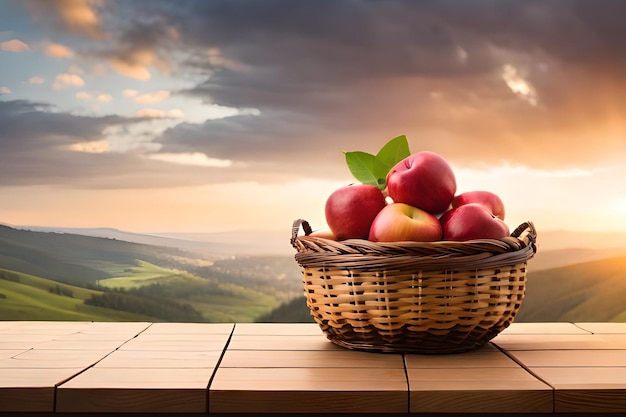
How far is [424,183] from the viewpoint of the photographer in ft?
3.76

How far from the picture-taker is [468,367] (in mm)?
1058

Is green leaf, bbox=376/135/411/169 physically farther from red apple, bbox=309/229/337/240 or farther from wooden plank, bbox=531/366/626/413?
wooden plank, bbox=531/366/626/413

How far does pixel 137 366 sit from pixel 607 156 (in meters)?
1.79

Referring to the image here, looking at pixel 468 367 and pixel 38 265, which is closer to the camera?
pixel 468 367

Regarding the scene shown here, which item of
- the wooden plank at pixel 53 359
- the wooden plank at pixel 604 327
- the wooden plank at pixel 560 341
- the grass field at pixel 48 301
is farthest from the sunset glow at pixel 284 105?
the wooden plank at pixel 53 359

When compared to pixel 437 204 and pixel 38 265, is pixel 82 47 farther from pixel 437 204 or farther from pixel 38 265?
pixel 437 204

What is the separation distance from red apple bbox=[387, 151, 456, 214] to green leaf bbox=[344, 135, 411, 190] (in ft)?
0.26

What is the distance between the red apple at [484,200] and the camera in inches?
46.9

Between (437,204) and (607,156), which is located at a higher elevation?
(607,156)

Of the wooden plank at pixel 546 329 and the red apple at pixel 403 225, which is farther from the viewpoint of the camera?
the wooden plank at pixel 546 329

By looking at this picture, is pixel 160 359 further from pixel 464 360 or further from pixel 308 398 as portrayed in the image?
pixel 464 360

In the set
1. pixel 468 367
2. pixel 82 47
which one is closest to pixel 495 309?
pixel 468 367

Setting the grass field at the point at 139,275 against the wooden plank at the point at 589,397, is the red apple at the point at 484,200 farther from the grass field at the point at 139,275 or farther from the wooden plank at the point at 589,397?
the grass field at the point at 139,275

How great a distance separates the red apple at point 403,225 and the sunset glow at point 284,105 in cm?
113
